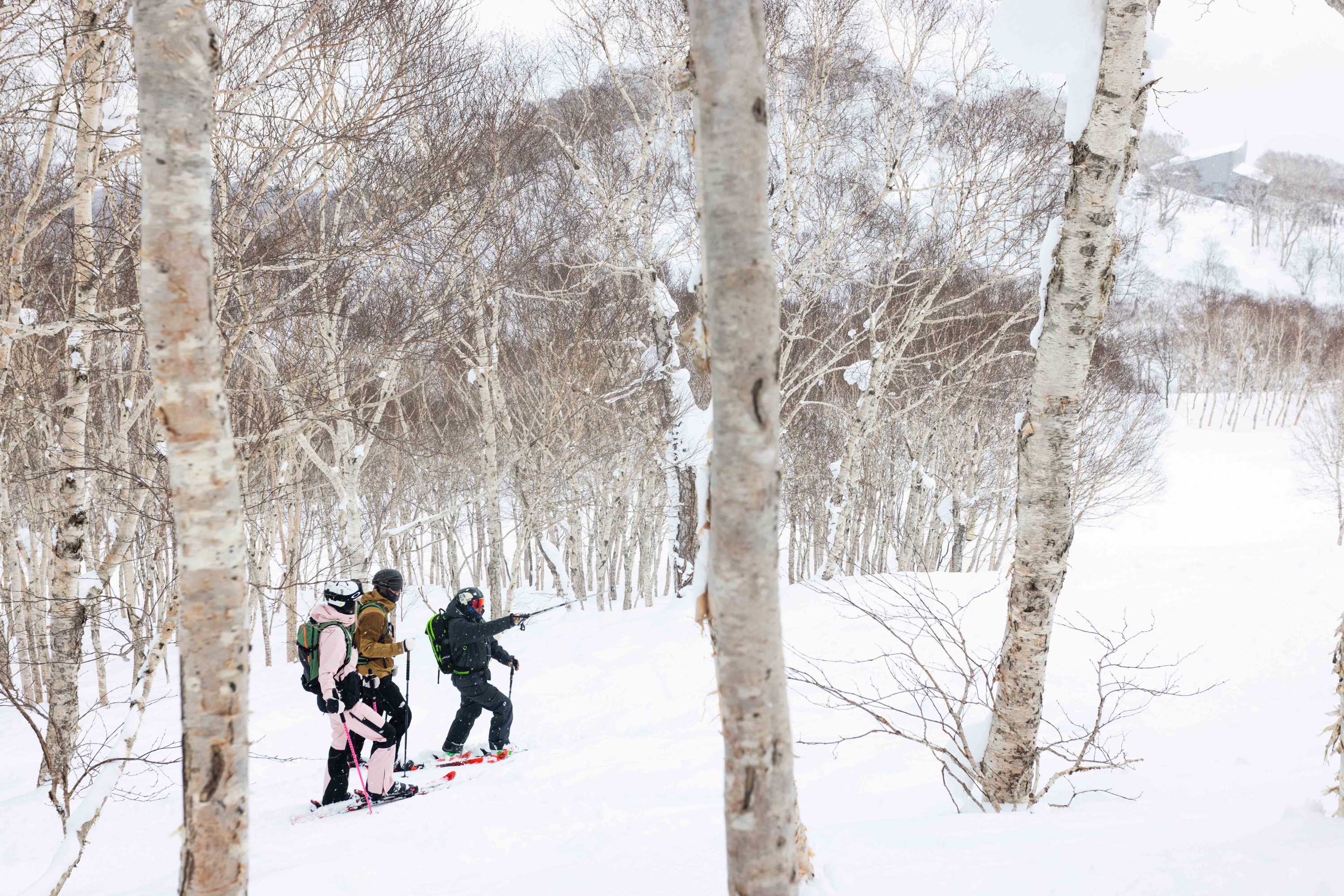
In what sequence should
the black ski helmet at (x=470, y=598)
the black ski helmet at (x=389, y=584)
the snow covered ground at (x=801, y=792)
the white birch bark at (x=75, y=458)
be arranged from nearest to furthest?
the snow covered ground at (x=801, y=792) → the white birch bark at (x=75, y=458) → the black ski helmet at (x=389, y=584) → the black ski helmet at (x=470, y=598)

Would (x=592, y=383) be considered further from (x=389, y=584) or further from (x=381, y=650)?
(x=381, y=650)

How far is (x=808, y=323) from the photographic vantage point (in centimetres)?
1361

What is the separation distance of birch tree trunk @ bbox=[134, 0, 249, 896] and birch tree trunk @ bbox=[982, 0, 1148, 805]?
117 inches

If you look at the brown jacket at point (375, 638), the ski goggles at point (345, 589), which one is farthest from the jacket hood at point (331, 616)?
the brown jacket at point (375, 638)

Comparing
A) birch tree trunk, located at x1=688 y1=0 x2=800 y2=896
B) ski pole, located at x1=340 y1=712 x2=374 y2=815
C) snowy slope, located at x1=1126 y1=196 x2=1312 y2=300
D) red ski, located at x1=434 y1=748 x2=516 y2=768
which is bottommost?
red ski, located at x1=434 y1=748 x2=516 y2=768

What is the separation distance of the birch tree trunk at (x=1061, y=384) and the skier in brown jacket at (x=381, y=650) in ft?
12.9

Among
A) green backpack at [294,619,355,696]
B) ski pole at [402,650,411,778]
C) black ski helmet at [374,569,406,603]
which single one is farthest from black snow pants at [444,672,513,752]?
green backpack at [294,619,355,696]

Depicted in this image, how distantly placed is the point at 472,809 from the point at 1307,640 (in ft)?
26.5

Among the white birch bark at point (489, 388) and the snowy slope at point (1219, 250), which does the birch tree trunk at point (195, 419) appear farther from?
the snowy slope at point (1219, 250)

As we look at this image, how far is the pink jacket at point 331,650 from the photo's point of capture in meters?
4.88

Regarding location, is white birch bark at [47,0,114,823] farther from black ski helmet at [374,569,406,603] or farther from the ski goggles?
black ski helmet at [374,569,406,603]

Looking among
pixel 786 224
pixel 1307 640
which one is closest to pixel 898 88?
pixel 786 224

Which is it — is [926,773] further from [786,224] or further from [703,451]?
[786,224]

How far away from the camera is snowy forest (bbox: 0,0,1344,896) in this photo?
1783mm
